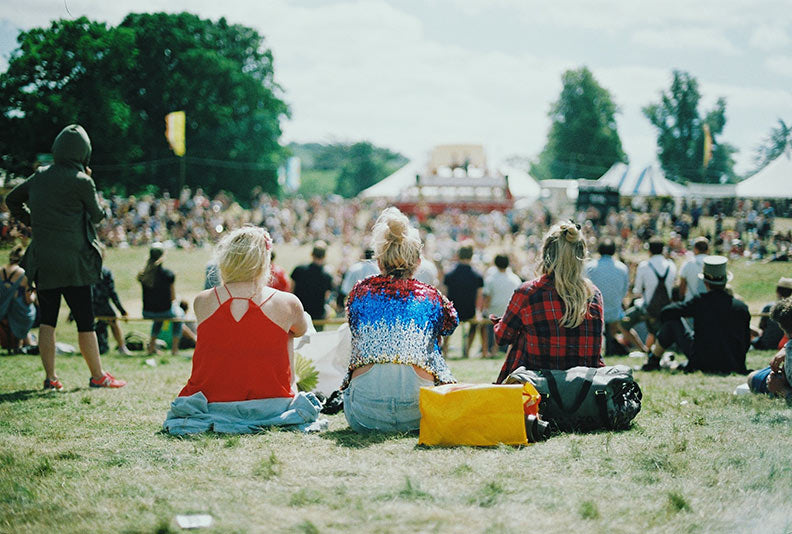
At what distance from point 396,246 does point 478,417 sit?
1.23 meters

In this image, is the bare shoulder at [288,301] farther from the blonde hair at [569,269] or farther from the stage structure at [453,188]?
the stage structure at [453,188]

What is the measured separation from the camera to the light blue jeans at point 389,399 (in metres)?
4.54

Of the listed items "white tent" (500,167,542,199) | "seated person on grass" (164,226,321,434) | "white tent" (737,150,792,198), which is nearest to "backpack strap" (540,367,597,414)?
"seated person on grass" (164,226,321,434)

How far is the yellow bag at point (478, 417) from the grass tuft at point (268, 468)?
36.2 inches

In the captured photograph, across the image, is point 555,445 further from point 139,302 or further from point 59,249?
point 139,302

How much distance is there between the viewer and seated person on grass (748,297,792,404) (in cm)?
551

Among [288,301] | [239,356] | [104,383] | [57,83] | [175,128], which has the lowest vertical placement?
[104,383]

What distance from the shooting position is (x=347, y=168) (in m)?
98.5

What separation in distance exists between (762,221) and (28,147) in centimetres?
993

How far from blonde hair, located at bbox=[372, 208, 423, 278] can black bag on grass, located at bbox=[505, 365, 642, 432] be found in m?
0.97

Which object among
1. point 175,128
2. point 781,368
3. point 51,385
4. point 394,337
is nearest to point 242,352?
point 394,337

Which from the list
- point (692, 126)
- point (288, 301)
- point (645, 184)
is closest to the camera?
point (288, 301)

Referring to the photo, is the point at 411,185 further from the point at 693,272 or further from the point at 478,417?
the point at 478,417

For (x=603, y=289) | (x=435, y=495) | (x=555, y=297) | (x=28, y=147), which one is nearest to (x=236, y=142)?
(x=28, y=147)
